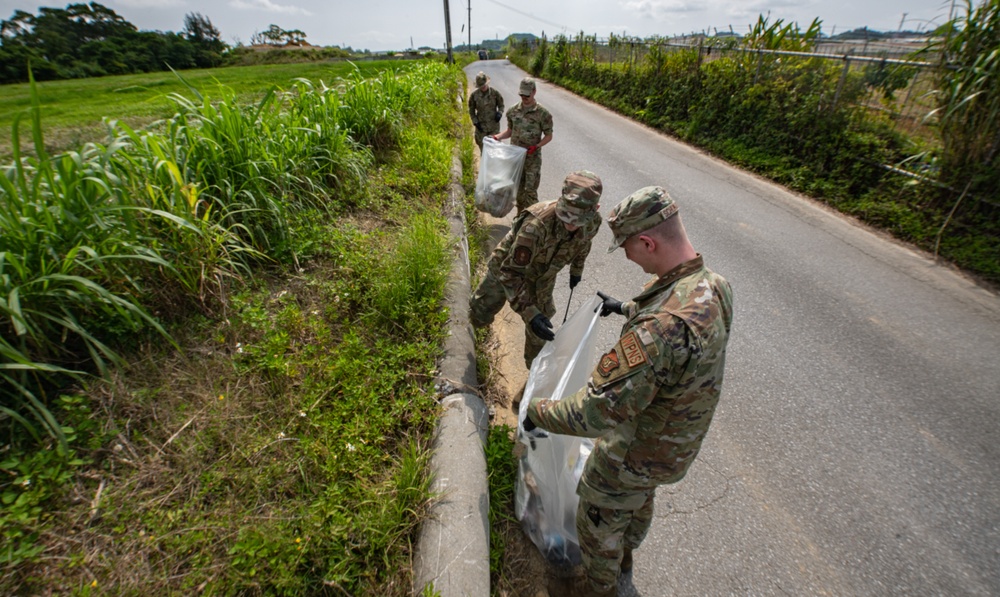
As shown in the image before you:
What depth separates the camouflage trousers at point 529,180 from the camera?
510cm

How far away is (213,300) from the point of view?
263 cm

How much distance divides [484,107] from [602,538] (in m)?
6.15

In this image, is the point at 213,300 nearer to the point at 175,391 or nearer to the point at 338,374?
the point at 175,391

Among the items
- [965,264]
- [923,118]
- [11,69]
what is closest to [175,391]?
[965,264]

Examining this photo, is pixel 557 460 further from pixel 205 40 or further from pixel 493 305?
pixel 205 40

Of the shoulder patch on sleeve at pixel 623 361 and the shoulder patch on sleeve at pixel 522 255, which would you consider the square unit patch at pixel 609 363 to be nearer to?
the shoulder patch on sleeve at pixel 623 361

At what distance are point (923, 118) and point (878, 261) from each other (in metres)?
2.48

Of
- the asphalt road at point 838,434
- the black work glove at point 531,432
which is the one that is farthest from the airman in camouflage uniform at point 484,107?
the black work glove at point 531,432

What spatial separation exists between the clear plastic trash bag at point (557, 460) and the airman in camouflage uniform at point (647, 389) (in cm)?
17

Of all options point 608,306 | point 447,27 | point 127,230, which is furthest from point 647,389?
point 447,27

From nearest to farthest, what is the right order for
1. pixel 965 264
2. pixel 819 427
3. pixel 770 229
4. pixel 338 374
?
pixel 338 374 → pixel 819 427 → pixel 965 264 → pixel 770 229

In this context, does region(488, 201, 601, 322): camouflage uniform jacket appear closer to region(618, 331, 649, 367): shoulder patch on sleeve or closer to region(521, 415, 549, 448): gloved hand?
region(521, 415, 549, 448): gloved hand

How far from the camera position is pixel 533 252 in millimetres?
2512

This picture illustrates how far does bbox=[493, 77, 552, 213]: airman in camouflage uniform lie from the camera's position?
502 cm
